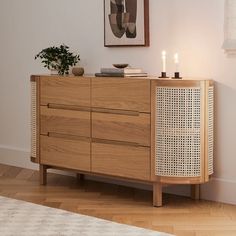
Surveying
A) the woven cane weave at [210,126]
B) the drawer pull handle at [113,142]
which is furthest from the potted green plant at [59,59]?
the woven cane weave at [210,126]

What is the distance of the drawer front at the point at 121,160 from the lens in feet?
13.9

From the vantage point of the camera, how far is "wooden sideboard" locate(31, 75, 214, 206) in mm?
4102

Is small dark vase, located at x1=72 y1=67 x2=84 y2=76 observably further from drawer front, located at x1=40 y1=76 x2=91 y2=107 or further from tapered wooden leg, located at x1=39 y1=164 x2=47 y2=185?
tapered wooden leg, located at x1=39 y1=164 x2=47 y2=185

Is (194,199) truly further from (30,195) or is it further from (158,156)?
(30,195)

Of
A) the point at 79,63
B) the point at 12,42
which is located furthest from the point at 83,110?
the point at 12,42

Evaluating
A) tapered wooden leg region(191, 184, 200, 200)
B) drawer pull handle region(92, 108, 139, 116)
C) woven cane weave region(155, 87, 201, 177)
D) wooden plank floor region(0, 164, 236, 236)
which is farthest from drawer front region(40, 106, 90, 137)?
tapered wooden leg region(191, 184, 200, 200)

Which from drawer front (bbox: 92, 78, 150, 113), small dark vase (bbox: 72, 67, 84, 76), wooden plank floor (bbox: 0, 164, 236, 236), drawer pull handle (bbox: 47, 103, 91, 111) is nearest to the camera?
wooden plank floor (bbox: 0, 164, 236, 236)

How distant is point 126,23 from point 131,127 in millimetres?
918

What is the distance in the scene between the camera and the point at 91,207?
13.7ft

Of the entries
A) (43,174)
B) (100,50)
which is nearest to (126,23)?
(100,50)

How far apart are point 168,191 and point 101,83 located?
980mm

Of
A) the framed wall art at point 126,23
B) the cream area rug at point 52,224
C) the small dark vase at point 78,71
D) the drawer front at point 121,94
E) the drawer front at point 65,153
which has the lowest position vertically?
the cream area rug at point 52,224

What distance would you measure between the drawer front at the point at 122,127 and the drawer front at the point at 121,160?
63 mm

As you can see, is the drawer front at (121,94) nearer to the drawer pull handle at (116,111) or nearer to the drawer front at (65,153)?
the drawer pull handle at (116,111)
